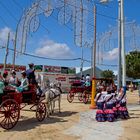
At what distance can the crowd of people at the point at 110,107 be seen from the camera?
49.4 feet

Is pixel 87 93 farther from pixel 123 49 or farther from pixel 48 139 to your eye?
pixel 48 139

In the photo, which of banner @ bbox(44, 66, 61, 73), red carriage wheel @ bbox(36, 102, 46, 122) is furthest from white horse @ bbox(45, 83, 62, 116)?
banner @ bbox(44, 66, 61, 73)

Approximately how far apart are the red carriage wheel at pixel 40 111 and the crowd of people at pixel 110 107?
2.28m

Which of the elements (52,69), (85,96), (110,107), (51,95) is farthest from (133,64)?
(110,107)

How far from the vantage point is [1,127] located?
42.4ft

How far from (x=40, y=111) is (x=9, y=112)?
2361mm

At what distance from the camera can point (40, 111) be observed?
1503 cm

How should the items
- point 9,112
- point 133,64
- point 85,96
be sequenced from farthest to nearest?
point 133,64 < point 85,96 < point 9,112

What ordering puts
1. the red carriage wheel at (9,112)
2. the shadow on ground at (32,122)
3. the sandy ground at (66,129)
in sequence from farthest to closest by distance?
the shadow on ground at (32,122), the red carriage wheel at (9,112), the sandy ground at (66,129)

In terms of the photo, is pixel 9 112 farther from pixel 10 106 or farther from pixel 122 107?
pixel 122 107

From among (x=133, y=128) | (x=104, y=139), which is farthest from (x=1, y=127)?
(x=133, y=128)

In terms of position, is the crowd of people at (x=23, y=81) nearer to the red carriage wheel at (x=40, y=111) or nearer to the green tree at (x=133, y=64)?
the red carriage wheel at (x=40, y=111)

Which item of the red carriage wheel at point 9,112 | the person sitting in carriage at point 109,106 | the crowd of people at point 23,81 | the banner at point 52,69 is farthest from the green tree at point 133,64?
the red carriage wheel at point 9,112

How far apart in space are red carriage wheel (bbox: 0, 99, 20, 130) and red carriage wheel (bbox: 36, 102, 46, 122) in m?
1.82
